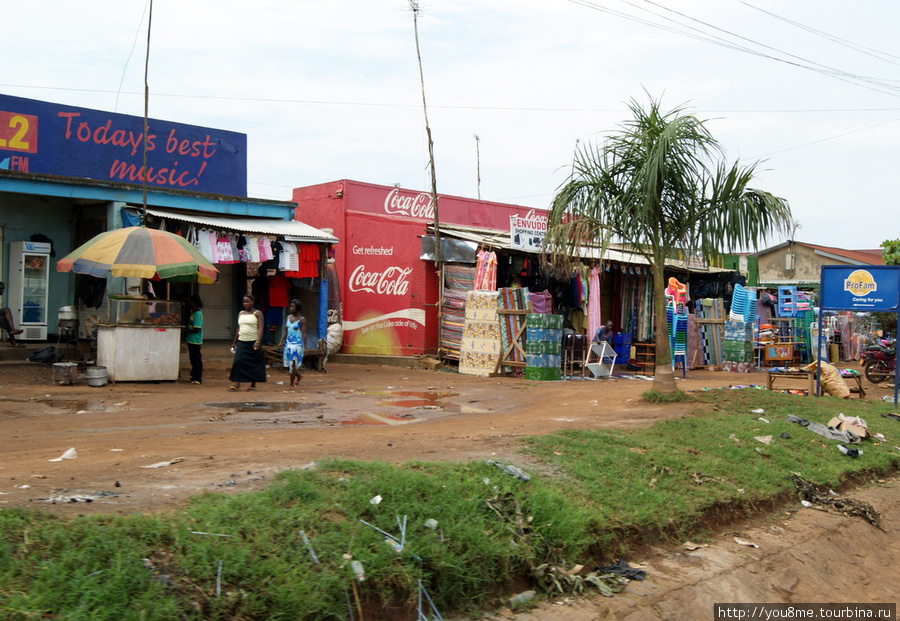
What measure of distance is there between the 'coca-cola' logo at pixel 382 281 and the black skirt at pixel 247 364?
774 cm

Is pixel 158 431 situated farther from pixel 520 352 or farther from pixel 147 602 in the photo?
pixel 520 352

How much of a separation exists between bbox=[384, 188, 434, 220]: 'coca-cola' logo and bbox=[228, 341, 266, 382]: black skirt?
1008 cm

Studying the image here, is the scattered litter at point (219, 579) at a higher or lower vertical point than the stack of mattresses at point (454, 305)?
lower

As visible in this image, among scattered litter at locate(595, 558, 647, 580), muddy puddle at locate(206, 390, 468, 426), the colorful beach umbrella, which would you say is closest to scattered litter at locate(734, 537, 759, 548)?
scattered litter at locate(595, 558, 647, 580)

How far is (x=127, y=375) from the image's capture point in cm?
1429

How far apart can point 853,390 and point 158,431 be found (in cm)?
1343

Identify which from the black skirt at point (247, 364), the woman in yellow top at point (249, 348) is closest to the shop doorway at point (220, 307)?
the woman in yellow top at point (249, 348)

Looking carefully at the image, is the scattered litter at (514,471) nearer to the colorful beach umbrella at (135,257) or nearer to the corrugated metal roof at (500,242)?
the colorful beach umbrella at (135,257)

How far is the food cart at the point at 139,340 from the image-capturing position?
46.6 ft

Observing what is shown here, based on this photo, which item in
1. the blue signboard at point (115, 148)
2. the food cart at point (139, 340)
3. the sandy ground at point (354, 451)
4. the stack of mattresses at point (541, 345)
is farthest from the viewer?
the stack of mattresses at point (541, 345)

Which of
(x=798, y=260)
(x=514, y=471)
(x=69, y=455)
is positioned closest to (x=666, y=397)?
(x=514, y=471)

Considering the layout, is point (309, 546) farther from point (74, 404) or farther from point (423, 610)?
point (74, 404)

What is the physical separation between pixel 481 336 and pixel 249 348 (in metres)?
6.61

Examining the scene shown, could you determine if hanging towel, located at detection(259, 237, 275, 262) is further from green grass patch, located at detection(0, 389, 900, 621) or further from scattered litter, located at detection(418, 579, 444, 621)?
scattered litter, located at detection(418, 579, 444, 621)
